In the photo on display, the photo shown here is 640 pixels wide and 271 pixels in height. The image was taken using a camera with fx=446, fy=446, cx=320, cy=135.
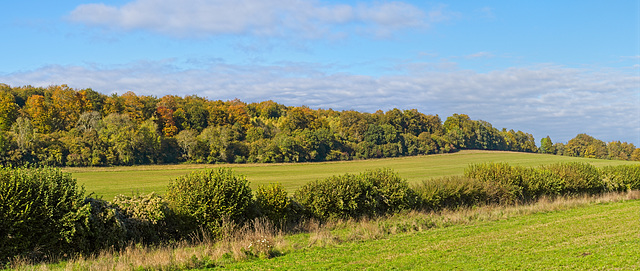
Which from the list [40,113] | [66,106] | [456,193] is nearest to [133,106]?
[66,106]

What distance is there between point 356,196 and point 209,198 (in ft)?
28.9

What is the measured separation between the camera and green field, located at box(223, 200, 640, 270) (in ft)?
42.5

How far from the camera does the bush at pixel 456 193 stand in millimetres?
28188

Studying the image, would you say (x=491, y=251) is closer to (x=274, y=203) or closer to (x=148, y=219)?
(x=274, y=203)

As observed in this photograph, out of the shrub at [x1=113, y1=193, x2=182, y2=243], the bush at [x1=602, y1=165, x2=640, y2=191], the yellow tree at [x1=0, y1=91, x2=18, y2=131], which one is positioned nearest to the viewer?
the shrub at [x1=113, y1=193, x2=182, y2=243]

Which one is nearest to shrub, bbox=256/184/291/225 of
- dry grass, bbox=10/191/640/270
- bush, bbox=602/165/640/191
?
dry grass, bbox=10/191/640/270

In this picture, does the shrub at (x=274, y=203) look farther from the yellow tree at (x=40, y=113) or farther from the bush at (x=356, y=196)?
the yellow tree at (x=40, y=113)

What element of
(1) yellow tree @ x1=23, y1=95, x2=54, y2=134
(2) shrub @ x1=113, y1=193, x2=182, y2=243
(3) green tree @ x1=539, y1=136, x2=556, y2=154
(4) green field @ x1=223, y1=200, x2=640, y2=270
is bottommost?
(4) green field @ x1=223, y1=200, x2=640, y2=270

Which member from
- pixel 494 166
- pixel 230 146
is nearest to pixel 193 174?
pixel 494 166

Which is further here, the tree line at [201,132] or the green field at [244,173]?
the tree line at [201,132]

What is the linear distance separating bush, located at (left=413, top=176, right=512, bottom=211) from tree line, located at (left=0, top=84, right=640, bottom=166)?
198 ft

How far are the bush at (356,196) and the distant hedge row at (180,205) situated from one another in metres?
0.05

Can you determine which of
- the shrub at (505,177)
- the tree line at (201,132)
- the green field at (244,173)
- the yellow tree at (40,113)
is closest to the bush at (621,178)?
the shrub at (505,177)

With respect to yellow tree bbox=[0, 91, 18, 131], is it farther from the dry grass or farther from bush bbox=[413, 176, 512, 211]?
bush bbox=[413, 176, 512, 211]
